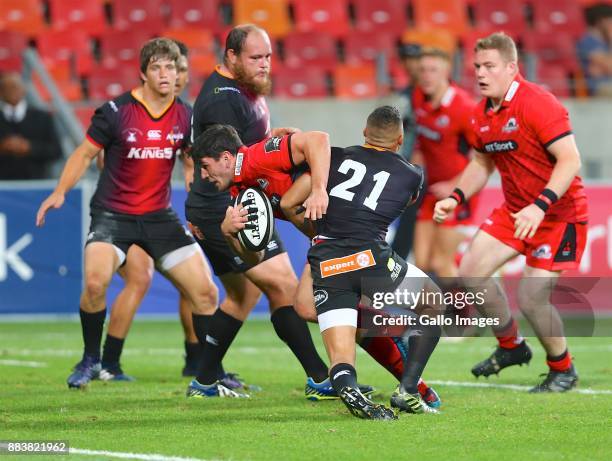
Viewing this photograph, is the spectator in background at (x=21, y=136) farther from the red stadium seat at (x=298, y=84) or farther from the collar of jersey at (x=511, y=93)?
the collar of jersey at (x=511, y=93)

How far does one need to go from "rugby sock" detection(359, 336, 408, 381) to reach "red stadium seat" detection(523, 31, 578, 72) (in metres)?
11.3

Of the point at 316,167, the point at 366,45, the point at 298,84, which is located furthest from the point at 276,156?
the point at 366,45

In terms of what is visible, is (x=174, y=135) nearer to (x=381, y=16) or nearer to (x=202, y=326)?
(x=202, y=326)

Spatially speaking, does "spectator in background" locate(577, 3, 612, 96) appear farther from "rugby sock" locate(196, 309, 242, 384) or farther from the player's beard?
"rugby sock" locate(196, 309, 242, 384)

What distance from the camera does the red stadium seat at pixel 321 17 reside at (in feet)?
58.0

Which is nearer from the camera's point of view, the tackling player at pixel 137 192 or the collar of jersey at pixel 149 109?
the tackling player at pixel 137 192

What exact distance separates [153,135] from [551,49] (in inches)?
423

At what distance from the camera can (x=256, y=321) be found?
1308 centimetres

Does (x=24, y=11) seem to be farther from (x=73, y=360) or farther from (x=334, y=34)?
(x=73, y=360)

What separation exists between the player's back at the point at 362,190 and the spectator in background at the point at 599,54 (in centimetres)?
1043

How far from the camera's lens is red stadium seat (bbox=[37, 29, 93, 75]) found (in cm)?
1630

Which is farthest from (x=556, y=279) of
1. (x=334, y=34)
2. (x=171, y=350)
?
(x=334, y=34)

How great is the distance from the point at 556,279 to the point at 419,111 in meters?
3.50

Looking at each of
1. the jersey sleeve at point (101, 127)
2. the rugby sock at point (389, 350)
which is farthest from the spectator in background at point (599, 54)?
the rugby sock at point (389, 350)
